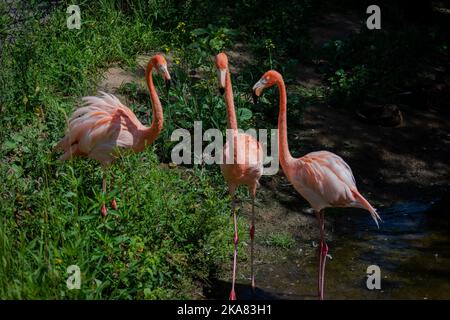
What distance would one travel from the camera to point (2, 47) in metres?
7.25

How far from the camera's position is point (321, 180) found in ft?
17.6

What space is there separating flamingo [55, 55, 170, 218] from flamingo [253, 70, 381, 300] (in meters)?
0.87

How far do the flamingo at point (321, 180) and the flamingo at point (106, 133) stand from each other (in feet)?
2.87

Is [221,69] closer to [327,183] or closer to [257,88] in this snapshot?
[257,88]

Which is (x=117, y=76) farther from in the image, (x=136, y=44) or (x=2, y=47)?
(x=2, y=47)

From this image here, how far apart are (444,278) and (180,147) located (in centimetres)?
253

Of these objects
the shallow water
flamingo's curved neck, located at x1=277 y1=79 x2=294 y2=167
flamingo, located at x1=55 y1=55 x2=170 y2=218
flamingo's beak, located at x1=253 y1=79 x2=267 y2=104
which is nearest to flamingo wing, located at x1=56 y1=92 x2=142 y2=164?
flamingo, located at x1=55 y1=55 x2=170 y2=218

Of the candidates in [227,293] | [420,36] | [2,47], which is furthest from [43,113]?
[420,36]

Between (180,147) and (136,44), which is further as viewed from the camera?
(136,44)

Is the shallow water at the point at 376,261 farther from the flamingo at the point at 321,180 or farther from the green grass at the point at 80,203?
the green grass at the point at 80,203

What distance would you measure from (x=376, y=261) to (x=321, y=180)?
2.92ft

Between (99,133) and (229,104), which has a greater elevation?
(229,104)

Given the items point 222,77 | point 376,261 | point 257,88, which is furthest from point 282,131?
point 376,261

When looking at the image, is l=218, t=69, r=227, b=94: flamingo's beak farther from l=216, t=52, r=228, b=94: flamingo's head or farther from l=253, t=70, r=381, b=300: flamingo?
l=253, t=70, r=381, b=300: flamingo
